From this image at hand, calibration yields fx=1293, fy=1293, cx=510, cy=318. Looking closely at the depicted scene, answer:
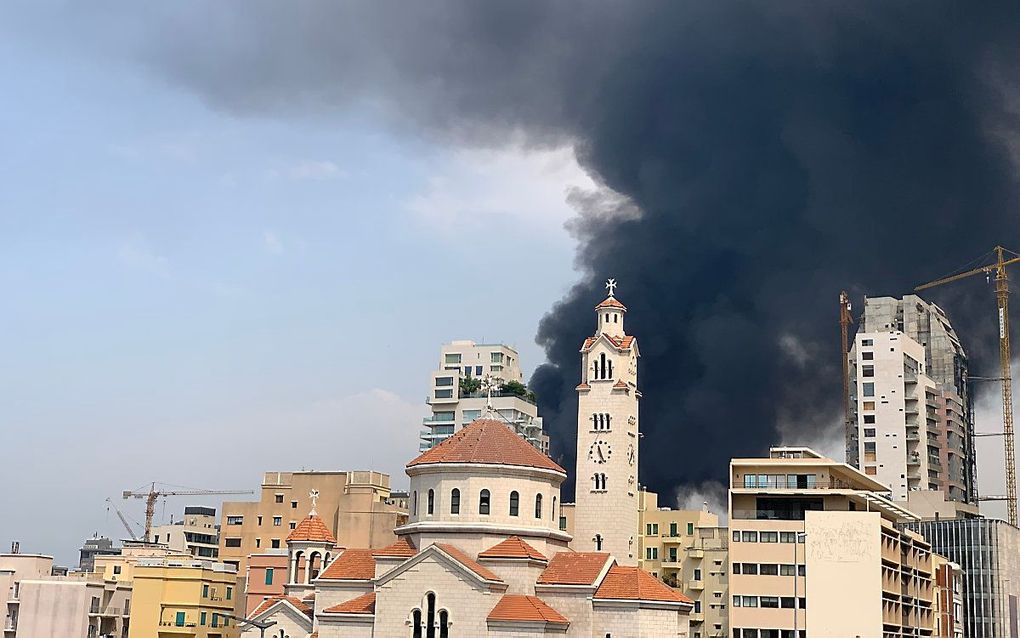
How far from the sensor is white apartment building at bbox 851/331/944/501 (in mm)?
166500

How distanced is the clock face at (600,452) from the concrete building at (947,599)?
126ft

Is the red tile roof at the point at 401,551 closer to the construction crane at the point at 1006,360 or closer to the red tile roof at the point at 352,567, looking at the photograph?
the red tile roof at the point at 352,567

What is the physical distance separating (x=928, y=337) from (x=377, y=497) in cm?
9472

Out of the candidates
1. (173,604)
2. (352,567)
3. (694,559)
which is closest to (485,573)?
(352,567)

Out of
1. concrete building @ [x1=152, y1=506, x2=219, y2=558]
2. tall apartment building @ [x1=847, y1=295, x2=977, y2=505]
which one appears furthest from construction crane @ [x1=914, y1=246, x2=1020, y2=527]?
concrete building @ [x1=152, y1=506, x2=219, y2=558]

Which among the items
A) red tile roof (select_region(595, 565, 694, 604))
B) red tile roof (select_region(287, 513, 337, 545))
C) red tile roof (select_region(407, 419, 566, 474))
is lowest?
red tile roof (select_region(595, 565, 694, 604))

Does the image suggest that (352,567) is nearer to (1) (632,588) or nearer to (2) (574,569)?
(2) (574,569)

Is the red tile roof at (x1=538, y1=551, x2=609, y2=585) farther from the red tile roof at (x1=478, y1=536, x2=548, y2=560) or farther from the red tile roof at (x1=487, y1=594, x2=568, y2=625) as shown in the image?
the red tile roof at (x1=487, y1=594, x2=568, y2=625)

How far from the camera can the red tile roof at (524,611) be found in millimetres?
76250

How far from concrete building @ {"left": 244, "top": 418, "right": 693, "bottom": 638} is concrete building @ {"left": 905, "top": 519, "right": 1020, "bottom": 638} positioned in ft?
231

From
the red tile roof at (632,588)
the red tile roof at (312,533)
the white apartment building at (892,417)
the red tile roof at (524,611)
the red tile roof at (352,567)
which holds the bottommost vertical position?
the red tile roof at (524,611)

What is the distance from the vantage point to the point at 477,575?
7750 centimetres

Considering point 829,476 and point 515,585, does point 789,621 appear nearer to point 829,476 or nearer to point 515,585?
point 829,476

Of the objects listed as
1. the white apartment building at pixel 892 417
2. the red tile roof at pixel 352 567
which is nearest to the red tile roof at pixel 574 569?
the red tile roof at pixel 352 567
